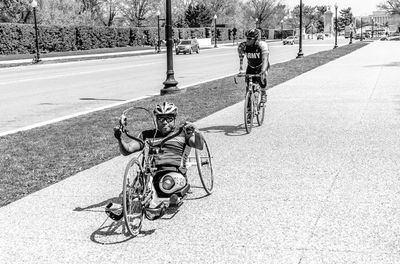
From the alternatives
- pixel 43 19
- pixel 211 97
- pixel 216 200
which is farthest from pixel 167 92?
pixel 43 19

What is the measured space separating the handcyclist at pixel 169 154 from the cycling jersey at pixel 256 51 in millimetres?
4386

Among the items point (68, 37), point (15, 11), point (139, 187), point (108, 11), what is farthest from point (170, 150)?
point (108, 11)

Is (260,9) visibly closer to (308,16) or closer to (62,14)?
(308,16)

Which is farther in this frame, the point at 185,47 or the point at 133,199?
the point at 185,47

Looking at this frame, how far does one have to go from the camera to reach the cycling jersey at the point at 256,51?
374 inches

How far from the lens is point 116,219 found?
4.89 m

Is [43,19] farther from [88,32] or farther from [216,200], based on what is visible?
[216,200]

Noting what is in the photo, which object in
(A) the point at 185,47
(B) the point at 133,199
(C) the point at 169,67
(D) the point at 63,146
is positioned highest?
(A) the point at 185,47

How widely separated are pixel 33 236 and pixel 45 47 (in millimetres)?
47661

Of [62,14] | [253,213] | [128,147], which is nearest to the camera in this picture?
[128,147]

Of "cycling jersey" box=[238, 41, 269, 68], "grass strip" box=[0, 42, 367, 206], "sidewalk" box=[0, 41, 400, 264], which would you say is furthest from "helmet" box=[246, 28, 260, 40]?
"grass strip" box=[0, 42, 367, 206]

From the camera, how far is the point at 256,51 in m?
9.59

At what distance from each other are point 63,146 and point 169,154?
4092mm

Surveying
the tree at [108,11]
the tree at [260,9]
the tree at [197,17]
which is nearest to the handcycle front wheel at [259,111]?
the tree at [108,11]
